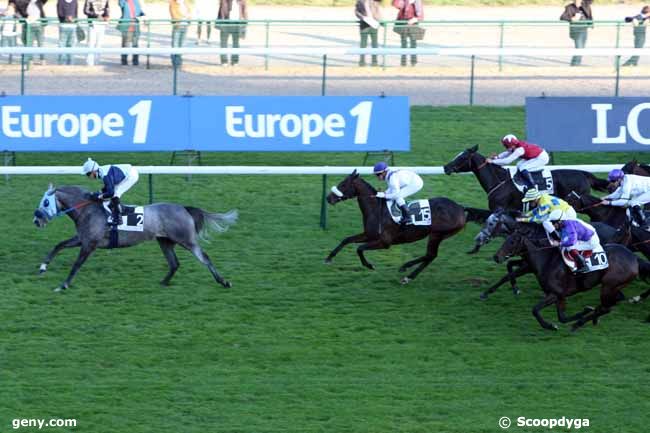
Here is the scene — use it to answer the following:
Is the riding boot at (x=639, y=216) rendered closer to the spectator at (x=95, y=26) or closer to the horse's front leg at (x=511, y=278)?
the horse's front leg at (x=511, y=278)

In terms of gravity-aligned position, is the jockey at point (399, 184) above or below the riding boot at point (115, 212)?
above

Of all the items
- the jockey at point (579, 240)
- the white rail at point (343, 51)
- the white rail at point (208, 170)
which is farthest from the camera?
the white rail at point (343, 51)

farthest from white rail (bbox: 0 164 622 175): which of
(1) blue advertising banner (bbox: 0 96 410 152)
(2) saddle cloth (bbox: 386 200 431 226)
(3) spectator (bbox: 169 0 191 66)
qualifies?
(3) spectator (bbox: 169 0 191 66)

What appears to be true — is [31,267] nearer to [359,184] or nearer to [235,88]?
[359,184]

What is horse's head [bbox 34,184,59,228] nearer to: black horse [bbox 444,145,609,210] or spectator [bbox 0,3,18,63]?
black horse [bbox 444,145,609,210]

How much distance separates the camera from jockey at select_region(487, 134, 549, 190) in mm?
17125

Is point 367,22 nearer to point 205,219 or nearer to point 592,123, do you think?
point 592,123

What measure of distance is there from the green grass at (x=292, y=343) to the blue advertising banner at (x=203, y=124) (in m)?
0.93

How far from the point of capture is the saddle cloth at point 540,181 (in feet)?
56.1

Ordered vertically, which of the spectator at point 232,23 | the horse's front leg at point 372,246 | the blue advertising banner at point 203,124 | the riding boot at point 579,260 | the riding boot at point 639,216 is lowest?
the horse's front leg at point 372,246

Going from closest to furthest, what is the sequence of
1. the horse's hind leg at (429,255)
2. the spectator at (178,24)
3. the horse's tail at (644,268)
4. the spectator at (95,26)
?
1. the horse's tail at (644,268)
2. the horse's hind leg at (429,255)
3. the spectator at (178,24)
4. the spectator at (95,26)

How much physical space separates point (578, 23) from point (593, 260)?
380 inches

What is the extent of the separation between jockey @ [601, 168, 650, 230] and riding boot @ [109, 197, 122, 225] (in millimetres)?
5418

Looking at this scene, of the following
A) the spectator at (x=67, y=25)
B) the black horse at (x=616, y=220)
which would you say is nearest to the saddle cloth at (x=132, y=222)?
the black horse at (x=616, y=220)
